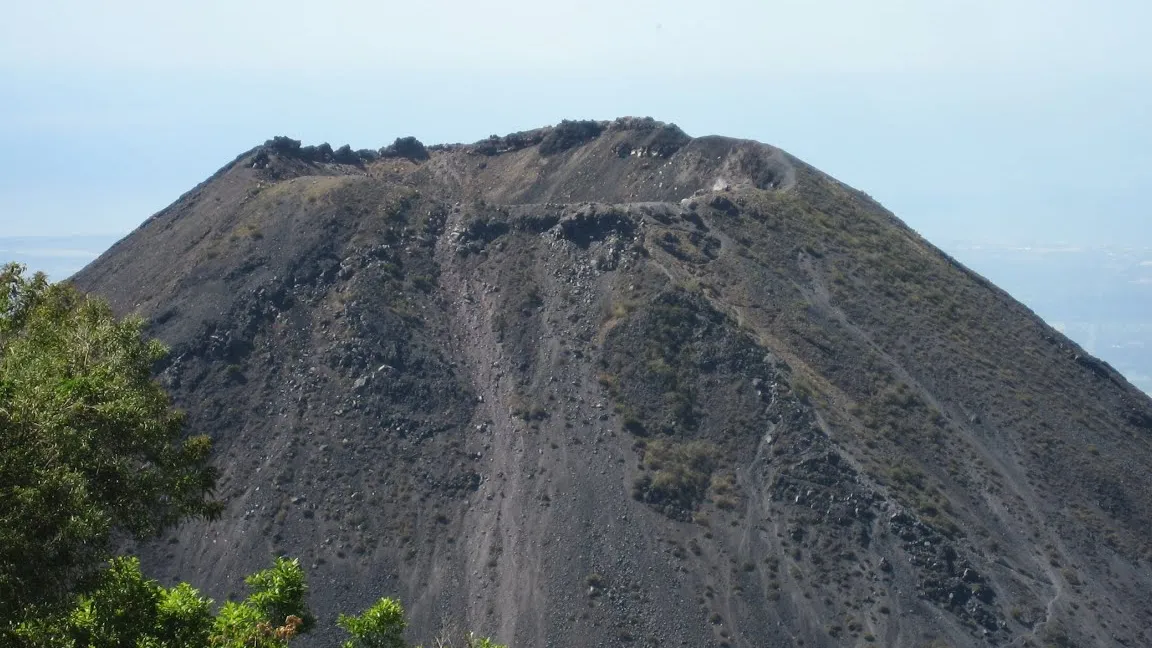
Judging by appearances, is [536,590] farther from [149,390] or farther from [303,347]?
[149,390]

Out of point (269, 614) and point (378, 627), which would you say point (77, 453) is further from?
point (378, 627)

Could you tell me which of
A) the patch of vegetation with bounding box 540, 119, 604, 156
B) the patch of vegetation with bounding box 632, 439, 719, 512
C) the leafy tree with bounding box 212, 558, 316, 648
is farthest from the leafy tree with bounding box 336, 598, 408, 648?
the patch of vegetation with bounding box 540, 119, 604, 156

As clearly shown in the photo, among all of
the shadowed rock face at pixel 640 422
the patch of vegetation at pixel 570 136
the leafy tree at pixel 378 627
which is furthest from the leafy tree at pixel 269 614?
the patch of vegetation at pixel 570 136

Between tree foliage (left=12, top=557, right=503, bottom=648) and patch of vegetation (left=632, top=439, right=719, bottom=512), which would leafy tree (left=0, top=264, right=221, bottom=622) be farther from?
patch of vegetation (left=632, top=439, right=719, bottom=512)

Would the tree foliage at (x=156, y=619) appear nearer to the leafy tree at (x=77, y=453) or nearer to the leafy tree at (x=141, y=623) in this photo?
the leafy tree at (x=141, y=623)

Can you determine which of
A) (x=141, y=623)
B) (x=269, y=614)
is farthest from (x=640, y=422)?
(x=141, y=623)

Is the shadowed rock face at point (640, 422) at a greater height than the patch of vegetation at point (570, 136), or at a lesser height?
lesser
